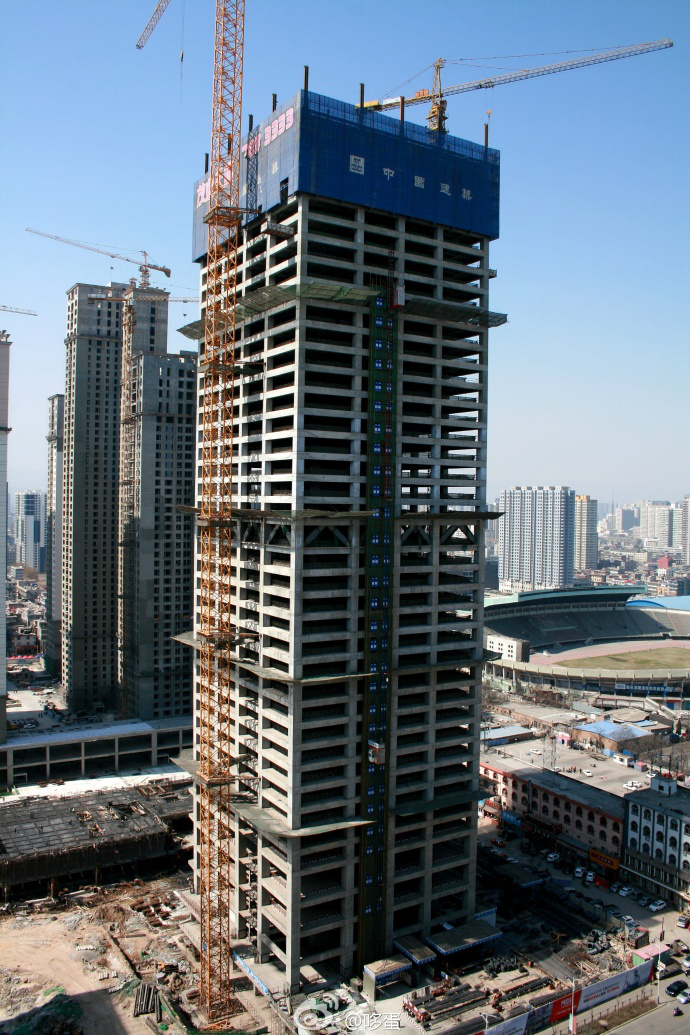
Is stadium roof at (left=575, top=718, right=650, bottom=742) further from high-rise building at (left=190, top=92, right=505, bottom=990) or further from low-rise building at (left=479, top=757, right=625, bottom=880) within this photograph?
high-rise building at (left=190, top=92, right=505, bottom=990)

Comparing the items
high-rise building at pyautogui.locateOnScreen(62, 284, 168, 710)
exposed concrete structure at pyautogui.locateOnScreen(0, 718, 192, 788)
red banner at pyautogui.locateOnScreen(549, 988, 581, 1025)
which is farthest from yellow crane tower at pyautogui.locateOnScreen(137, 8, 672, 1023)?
high-rise building at pyautogui.locateOnScreen(62, 284, 168, 710)

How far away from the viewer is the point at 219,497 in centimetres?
6894

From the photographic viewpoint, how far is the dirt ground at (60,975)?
5822cm

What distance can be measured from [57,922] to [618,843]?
2270 inches

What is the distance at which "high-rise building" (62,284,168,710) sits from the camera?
138 metres

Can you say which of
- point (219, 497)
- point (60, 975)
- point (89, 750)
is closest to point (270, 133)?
point (219, 497)

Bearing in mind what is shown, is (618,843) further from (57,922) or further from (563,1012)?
(57,922)

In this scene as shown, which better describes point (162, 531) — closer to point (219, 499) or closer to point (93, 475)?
point (93, 475)

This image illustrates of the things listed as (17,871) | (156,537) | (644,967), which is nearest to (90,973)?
(17,871)

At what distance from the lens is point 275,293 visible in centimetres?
6034

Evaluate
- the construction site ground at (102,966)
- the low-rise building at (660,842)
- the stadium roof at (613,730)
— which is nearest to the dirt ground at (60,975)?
the construction site ground at (102,966)

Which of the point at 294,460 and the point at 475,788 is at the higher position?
the point at 294,460

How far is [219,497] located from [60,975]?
41.7 m

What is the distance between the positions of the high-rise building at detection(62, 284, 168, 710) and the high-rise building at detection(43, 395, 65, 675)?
17422 millimetres
